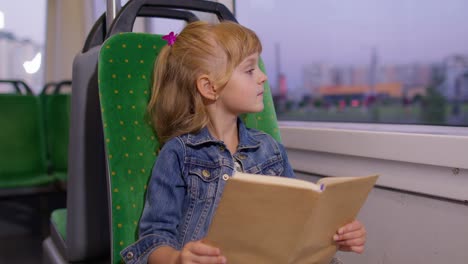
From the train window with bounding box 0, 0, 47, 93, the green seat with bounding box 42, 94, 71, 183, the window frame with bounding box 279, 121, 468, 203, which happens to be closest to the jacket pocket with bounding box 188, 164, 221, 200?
the window frame with bounding box 279, 121, 468, 203

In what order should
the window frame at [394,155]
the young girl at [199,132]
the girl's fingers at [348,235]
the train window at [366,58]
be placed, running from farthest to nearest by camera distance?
the train window at [366,58], the window frame at [394,155], the young girl at [199,132], the girl's fingers at [348,235]

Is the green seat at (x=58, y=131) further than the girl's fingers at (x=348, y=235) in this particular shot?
Yes

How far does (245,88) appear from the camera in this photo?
0.94m

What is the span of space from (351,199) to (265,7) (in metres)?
1.33

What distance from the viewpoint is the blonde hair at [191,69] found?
936 mm

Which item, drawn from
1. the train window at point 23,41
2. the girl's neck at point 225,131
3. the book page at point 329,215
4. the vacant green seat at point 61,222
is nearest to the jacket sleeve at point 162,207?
the girl's neck at point 225,131

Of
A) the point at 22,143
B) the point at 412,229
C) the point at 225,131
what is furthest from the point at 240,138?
the point at 22,143

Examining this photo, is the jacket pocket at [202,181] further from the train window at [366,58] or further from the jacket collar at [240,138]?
the train window at [366,58]

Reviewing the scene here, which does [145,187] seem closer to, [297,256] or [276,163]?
[276,163]

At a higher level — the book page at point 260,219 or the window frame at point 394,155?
the book page at point 260,219

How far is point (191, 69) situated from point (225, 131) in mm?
154

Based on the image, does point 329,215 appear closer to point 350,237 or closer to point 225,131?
point 350,237

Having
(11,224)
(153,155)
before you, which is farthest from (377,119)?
(11,224)

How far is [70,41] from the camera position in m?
4.13
